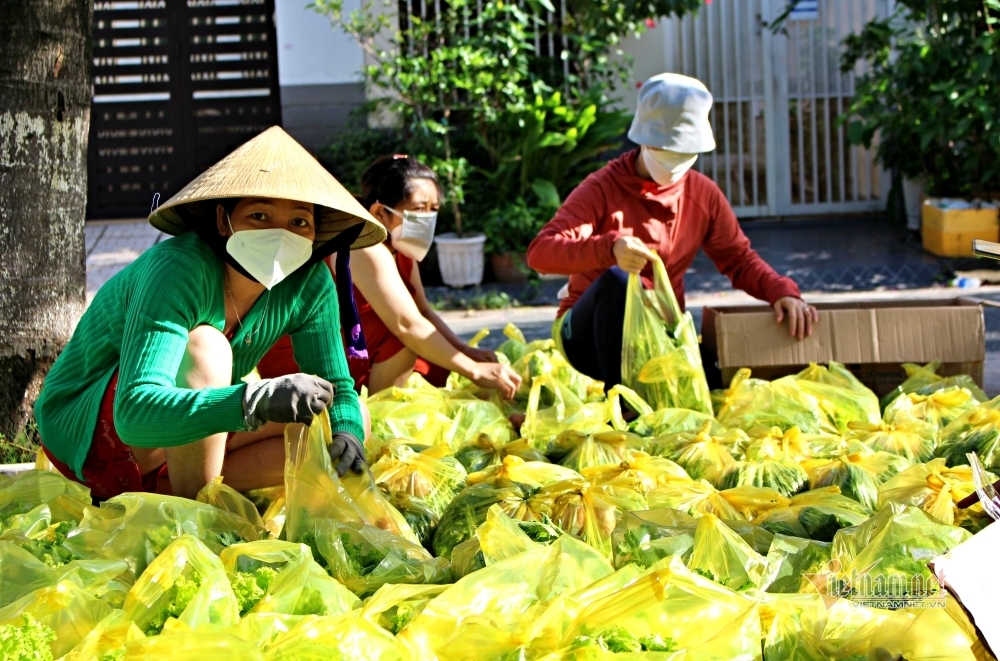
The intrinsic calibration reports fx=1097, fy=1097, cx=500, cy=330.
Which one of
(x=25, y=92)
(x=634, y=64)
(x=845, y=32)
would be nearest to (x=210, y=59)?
(x=634, y=64)

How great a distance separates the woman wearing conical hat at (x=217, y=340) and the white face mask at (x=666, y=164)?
1349 mm

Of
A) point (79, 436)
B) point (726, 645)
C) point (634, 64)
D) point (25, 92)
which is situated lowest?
point (726, 645)

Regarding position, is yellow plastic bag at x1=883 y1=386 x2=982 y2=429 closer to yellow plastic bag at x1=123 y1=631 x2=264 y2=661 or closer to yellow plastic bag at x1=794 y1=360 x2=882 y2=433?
yellow plastic bag at x1=794 y1=360 x2=882 y2=433

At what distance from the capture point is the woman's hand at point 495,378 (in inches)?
137

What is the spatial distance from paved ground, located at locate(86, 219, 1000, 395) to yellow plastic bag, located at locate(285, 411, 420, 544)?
3.60m

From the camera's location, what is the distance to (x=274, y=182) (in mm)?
2377

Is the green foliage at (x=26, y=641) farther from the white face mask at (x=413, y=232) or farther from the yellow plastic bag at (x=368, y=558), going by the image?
the white face mask at (x=413, y=232)

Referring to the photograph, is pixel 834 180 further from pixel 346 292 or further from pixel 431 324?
pixel 346 292

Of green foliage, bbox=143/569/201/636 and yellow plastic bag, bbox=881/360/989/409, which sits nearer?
green foliage, bbox=143/569/201/636

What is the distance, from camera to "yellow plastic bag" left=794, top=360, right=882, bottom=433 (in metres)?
3.40

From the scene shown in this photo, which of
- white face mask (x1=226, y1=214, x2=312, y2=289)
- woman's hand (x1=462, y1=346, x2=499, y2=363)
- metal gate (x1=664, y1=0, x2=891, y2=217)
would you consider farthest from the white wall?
white face mask (x1=226, y1=214, x2=312, y2=289)

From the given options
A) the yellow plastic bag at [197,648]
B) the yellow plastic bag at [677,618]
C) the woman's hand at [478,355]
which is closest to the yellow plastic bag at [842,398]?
the woman's hand at [478,355]

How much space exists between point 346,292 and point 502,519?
105 cm

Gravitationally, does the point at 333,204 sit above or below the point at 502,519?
above
